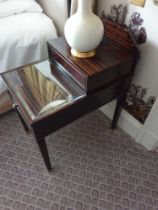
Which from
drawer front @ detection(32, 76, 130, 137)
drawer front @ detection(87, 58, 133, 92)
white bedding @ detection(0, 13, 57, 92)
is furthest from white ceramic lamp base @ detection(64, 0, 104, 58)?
white bedding @ detection(0, 13, 57, 92)

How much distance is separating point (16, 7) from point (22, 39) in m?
0.35

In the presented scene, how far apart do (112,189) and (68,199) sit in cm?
28

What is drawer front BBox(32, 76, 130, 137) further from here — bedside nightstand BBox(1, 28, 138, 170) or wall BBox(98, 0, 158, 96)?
wall BBox(98, 0, 158, 96)

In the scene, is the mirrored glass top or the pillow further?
the pillow

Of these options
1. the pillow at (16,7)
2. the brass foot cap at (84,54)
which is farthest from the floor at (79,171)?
the pillow at (16,7)

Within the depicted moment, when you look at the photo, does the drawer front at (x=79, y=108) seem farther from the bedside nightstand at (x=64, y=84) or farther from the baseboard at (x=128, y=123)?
the baseboard at (x=128, y=123)

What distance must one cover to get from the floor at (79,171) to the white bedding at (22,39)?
522 millimetres

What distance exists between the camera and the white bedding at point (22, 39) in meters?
1.22

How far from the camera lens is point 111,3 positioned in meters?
1.11

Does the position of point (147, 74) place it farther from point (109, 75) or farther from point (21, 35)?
point (21, 35)

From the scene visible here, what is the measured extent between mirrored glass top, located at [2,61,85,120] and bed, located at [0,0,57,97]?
202 mm

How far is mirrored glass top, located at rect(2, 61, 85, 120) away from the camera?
934 millimetres

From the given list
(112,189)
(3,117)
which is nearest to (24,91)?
(3,117)

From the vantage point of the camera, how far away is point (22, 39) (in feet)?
4.09
